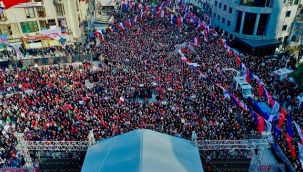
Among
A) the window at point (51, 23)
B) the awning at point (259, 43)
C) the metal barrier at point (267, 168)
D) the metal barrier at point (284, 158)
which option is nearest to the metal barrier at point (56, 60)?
the window at point (51, 23)

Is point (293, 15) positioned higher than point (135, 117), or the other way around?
point (293, 15)

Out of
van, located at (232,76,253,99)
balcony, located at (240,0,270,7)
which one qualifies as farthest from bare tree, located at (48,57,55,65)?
balcony, located at (240,0,270,7)

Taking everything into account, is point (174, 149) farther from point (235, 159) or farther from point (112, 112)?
point (112, 112)

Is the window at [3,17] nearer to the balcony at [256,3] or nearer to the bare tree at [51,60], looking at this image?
the bare tree at [51,60]

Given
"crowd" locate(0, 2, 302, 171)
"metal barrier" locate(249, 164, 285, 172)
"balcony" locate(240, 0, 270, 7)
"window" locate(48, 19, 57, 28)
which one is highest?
"balcony" locate(240, 0, 270, 7)

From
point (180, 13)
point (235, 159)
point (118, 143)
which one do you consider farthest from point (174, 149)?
point (180, 13)

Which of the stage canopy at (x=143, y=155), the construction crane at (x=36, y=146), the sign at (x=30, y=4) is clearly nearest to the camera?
the stage canopy at (x=143, y=155)

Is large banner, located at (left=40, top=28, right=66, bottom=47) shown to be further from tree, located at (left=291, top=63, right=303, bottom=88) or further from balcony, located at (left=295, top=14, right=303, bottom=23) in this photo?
balcony, located at (left=295, top=14, right=303, bottom=23)
